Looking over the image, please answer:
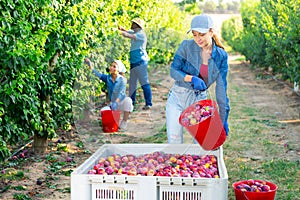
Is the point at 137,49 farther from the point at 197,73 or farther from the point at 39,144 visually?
the point at 197,73

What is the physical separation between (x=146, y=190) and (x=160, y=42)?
12.4 meters

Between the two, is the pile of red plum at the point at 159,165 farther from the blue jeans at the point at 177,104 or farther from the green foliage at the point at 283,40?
the green foliage at the point at 283,40

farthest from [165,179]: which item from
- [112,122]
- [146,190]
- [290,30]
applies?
[290,30]

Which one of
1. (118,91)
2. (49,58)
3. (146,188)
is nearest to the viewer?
(146,188)

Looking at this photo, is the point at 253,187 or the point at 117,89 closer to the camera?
the point at 253,187

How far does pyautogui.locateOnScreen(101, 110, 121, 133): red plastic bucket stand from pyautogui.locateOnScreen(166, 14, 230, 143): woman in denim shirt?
48 centimetres

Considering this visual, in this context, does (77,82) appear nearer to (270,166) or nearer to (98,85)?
(98,85)

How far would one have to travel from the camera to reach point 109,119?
15.6 ft

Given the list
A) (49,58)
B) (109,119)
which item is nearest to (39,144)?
(49,58)

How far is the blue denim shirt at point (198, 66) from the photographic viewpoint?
4.56m

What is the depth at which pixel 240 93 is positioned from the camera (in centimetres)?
1279

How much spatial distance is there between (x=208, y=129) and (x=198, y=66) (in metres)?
0.72

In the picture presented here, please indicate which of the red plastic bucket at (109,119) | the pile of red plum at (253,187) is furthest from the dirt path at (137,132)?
the pile of red plum at (253,187)

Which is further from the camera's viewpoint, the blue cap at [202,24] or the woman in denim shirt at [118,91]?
the woman in denim shirt at [118,91]
